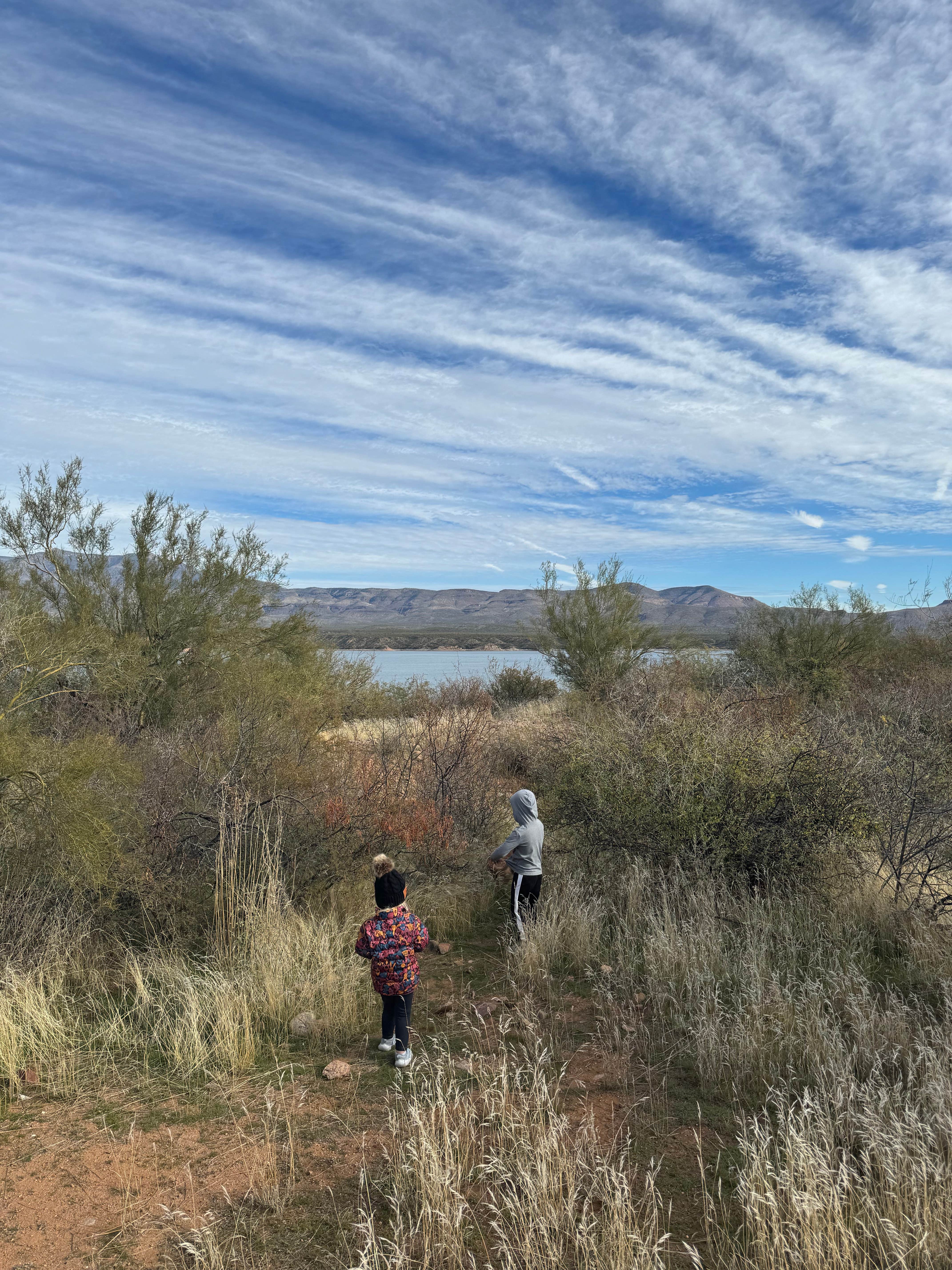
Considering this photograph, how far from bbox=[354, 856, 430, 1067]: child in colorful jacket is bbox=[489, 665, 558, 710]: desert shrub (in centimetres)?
1816

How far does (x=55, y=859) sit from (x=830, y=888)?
255 inches

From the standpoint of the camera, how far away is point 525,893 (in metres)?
6.50

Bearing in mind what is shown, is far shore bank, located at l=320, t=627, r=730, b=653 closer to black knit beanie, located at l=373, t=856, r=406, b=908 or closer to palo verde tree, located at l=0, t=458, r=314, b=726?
palo verde tree, located at l=0, t=458, r=314, b=726

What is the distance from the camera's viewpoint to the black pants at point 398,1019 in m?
4.63

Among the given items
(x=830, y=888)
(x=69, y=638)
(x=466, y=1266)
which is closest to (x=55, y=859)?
(x=69, y=638)

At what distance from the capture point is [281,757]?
8508mm

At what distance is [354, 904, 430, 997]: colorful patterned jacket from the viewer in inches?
180

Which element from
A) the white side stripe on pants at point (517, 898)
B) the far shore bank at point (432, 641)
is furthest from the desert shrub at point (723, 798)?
the far shore bank at point (432, 641)

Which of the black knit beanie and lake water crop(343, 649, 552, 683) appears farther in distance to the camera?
lake water crop(343, 649, 552, 683)

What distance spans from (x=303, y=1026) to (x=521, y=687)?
1899 cm

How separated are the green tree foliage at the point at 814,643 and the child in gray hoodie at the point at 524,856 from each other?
45.7 ft

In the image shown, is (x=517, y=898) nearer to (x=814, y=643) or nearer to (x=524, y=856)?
(x=524, y=856)

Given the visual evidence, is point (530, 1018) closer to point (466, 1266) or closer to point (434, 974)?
point (434, 974)

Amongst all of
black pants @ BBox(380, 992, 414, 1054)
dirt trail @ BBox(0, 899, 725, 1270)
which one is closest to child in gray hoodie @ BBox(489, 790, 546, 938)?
dirt trail @ BBox(0, 899, 725, 1270)
